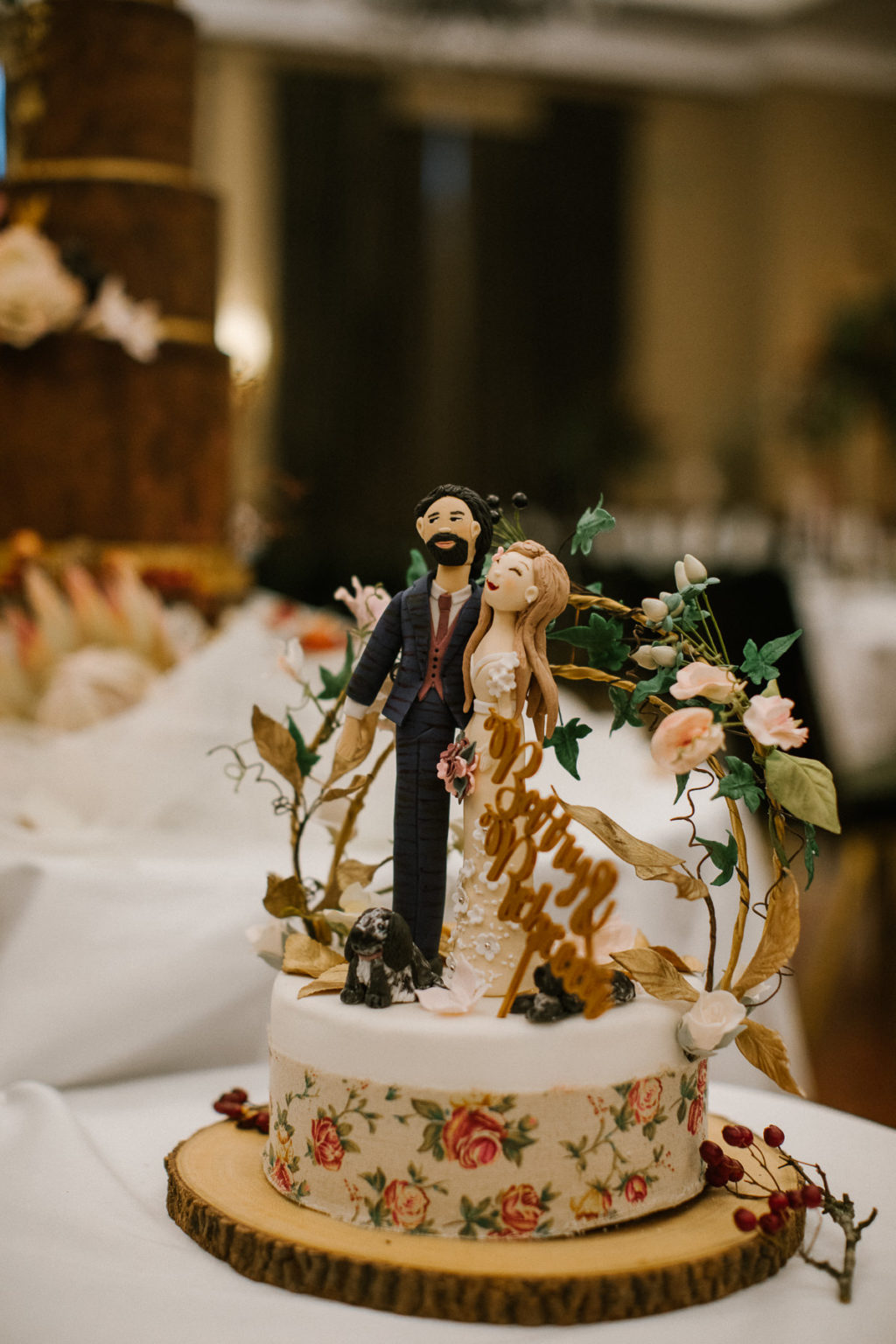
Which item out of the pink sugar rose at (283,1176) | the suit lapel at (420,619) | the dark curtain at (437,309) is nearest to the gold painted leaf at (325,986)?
the pink sugar rose at (283,1176)

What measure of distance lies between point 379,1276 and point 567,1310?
0.11 metres

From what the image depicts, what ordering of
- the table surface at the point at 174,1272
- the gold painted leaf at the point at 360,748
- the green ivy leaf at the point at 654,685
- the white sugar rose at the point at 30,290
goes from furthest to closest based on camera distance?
the white sugar rose at the point at 30,290, the gold painted leaf at the point at 360,748, the green ivy leaf at the point at 654,685, the table surface at the point at 174,1272

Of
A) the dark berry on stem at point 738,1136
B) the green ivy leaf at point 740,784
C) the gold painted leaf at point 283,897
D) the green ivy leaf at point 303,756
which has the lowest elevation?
the dark berry on stem at point 738,1136

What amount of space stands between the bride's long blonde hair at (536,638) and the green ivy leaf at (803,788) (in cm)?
16

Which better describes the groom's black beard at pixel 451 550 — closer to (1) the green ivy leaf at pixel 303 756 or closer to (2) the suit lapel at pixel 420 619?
(2) the suit lapel at pixel 420 619

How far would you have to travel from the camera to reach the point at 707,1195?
92 centimetres

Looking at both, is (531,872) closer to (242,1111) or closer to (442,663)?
(442,663)

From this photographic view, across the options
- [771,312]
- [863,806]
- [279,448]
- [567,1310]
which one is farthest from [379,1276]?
[771,312]

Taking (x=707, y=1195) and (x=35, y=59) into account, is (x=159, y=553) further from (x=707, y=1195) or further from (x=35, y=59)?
(x=707, y=1195)

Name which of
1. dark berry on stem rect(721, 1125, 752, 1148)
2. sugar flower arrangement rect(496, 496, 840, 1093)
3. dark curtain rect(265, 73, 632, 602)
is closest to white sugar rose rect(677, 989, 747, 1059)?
sugar flower arrangement rect(496, 496, 840, 1093)

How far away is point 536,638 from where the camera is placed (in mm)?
918

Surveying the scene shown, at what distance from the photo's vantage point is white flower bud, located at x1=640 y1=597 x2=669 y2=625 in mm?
882

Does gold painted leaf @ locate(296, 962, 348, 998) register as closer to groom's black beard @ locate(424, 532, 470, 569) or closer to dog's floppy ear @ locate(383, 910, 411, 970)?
dog's floppy ear @ locate(383, 910, 411, 970)

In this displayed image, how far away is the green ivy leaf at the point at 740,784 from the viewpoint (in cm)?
85
